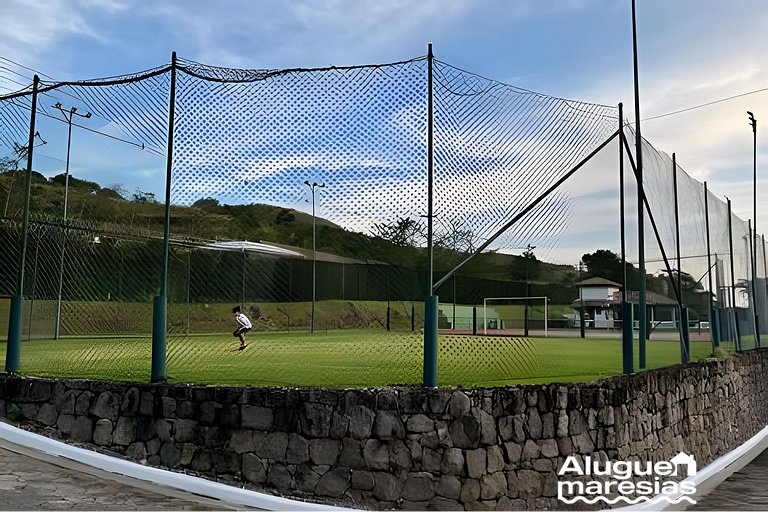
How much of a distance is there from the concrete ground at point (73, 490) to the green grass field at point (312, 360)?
3.73ft

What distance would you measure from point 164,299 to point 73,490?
1.93 m

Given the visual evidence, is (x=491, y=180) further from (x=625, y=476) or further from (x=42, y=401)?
(x=42, y=401)

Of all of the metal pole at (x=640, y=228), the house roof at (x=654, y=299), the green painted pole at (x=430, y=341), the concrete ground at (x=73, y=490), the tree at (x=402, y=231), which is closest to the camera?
the concrete ground at (x=73, y=490)

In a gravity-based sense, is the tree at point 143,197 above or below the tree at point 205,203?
above

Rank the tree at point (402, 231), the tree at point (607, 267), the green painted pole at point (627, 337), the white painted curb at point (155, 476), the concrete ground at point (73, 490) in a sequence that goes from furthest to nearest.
A: the tree at point (607, 267) < the green painted pole at point (627, 337) < the tree at point (402, 231) < the white painted curb at point (155, 476) < the concrete ground at point (73, 490)

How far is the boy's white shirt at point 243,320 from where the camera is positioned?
21.6ft

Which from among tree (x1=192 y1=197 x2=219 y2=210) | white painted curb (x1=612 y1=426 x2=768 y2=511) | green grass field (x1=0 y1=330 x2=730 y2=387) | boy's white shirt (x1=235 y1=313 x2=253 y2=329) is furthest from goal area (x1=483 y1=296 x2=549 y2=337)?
tree (x1=192 y1=197 x2=219 y2=210)

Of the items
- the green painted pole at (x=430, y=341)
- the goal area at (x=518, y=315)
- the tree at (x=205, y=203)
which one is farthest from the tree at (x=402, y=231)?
the goal area at (x=518, y=315)

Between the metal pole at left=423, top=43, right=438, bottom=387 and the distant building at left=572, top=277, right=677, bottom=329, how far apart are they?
11.4 feet

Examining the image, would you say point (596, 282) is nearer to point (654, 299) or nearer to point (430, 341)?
point (654, 299)

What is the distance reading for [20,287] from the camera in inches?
310

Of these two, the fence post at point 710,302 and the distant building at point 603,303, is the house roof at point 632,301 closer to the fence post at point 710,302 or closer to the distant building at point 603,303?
the distant building at point 603,303

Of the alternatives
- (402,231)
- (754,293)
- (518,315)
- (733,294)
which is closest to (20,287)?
(402,231)

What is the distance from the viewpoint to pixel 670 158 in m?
11.1
